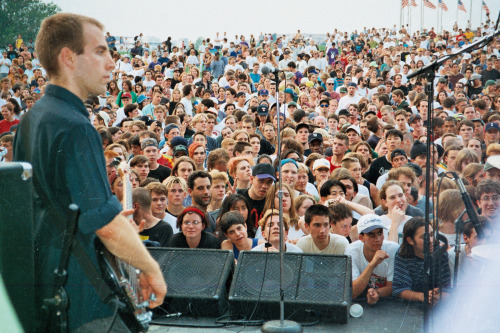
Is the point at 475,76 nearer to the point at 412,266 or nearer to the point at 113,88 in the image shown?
A: the point at 113,88

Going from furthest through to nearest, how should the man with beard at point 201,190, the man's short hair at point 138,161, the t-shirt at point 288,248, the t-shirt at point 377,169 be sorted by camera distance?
the t-shirt at point 377,169 < the man's short hair at point 138,161 < the man with beard at point 201,190 < the t-shirt at point 288,248

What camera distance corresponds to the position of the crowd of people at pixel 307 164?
127 inches

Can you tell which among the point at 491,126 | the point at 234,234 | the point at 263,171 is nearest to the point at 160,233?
the point at 234,234

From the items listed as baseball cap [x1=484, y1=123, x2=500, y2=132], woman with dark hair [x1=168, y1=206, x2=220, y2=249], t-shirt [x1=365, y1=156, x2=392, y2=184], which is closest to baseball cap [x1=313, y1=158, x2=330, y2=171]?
t-shirt [x1=365, y1=156, x2=392, y2=184]

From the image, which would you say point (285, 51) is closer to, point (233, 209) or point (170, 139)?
point (170, 139)

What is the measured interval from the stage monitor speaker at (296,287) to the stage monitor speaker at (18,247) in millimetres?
1387

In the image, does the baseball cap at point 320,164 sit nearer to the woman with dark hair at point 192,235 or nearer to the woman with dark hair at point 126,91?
the woman with dark hair at point 192,235

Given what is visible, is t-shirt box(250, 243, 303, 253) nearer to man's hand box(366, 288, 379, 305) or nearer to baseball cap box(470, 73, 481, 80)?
man's hand box(366, 288, 379, 305)

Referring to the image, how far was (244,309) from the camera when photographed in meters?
3.16

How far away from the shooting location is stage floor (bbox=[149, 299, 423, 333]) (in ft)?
9.95

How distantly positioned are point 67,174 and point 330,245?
287 centimetres

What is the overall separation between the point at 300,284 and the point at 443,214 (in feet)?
2.64

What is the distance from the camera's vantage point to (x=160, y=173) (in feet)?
20.8

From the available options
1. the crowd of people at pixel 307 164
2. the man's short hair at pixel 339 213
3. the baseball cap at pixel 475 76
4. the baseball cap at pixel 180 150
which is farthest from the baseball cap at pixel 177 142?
the baseball cap at pixel 475 76
